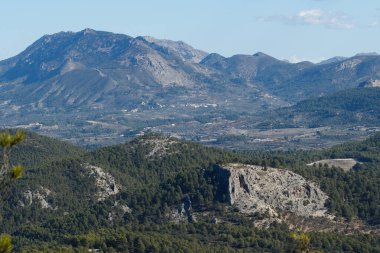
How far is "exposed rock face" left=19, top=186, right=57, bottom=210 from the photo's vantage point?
16438 cm

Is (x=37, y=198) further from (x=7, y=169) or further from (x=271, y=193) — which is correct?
(x=7, y=169)

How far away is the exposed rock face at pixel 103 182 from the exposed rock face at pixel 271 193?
42.5m

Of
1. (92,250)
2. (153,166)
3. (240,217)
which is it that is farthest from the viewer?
(153,166)

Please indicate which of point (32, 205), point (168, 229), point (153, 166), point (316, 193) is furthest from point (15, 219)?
point (316, 193)

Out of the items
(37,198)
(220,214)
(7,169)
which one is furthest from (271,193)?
(7,169)

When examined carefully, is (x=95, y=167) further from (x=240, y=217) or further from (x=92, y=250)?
(x=92, y=250)

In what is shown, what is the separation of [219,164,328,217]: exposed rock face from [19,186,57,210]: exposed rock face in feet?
163

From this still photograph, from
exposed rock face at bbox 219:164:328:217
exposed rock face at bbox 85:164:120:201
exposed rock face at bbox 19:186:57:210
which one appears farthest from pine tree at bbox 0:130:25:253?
exposed rock face at bbox 85:164:120:201

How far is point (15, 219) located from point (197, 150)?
173ft

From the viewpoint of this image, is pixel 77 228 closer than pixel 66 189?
Yes

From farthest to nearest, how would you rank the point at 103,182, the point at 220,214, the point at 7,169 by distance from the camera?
the point at 103,182
the point at 220,214
the point at 7,169

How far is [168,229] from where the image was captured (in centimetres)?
11975

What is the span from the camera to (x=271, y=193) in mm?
131375

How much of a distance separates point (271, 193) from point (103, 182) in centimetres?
5293
